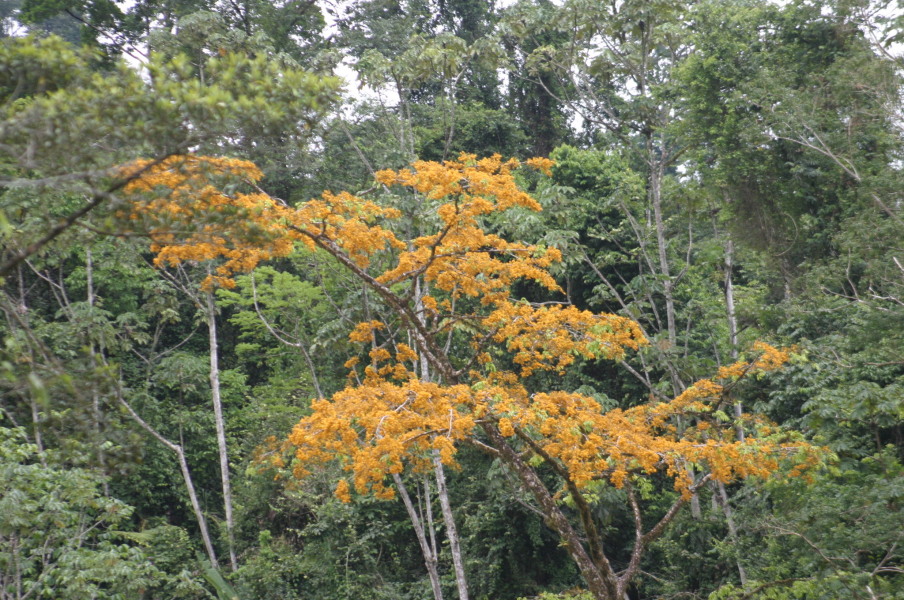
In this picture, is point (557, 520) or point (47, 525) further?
point (47, 525)

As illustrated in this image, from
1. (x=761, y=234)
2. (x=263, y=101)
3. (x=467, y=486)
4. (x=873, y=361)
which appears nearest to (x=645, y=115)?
(x=761, y=234)

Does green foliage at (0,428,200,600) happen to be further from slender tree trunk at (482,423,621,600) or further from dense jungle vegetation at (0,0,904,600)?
slender tree trunk at (482,423,621,600)

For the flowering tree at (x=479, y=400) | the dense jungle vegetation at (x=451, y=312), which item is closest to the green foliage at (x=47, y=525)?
the dense jungle vegetation at (x=451, y=312)

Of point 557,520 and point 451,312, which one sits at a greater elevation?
point 451,312

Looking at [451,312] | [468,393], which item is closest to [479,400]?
[468,393]

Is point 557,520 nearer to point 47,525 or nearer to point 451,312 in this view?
point 451,312

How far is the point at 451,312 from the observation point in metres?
7.24

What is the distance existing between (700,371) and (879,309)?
2118mm

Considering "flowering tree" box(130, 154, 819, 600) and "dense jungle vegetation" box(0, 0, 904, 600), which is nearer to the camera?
"dense jungle vegetation" box(0, 0, 904, 600)

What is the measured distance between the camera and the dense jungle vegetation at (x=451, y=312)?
3350 mm

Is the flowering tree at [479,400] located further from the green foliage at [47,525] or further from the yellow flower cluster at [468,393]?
the green foliage at [47,525]

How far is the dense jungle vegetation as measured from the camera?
3.35 metres

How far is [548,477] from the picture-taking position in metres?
9.83

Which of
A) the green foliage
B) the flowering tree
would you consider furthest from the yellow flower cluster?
the green foliage
